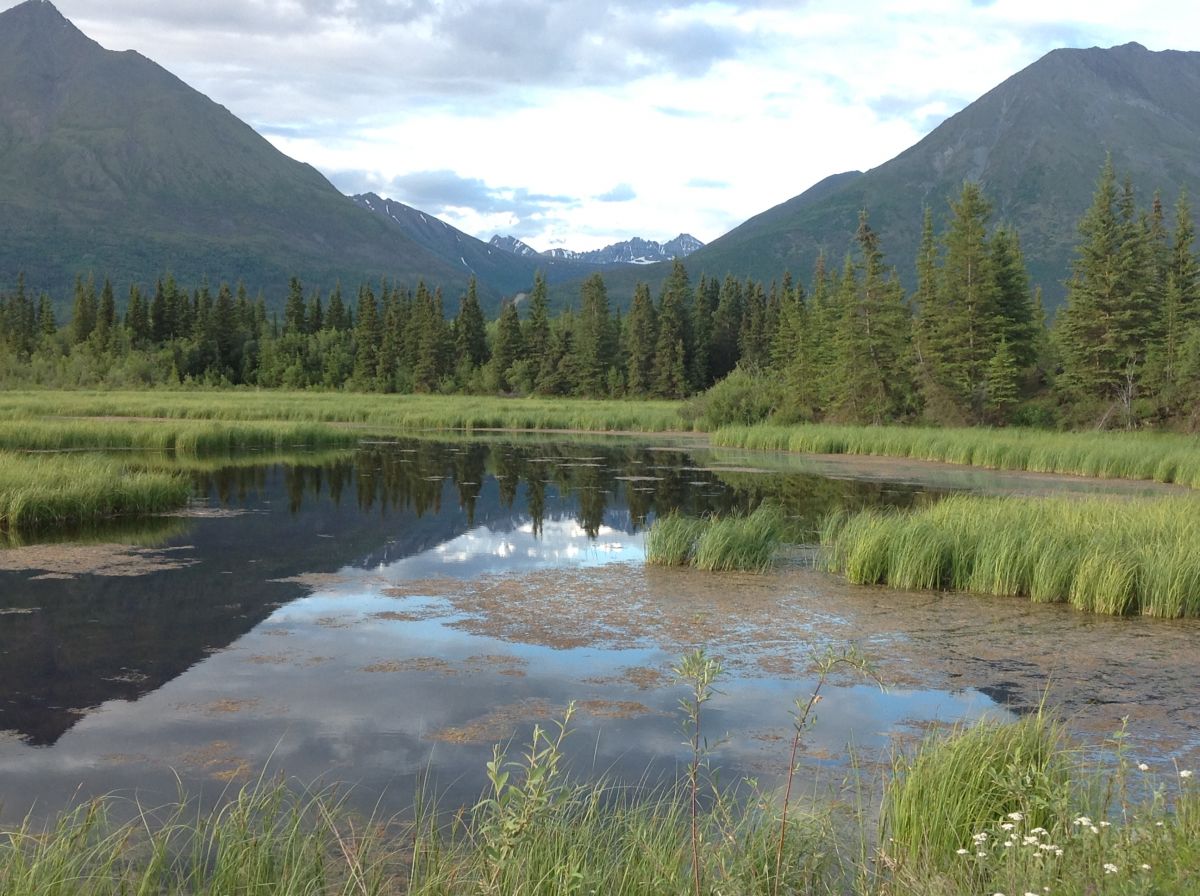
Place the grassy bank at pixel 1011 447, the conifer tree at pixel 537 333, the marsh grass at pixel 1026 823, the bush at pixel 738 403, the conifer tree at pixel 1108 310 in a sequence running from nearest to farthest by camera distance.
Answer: the marsh grass at pixel 1026 823 → the grassy bank at pixel 1011 447 → the conifer tree at pixel 1108 310 → the bush at pixel 738 403 → the conifer tree at pixel 537 333

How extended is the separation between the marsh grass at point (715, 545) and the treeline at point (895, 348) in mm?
33108

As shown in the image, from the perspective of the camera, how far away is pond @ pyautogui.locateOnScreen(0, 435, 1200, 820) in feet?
24.0

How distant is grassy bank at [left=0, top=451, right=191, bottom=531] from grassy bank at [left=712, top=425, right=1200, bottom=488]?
2291 cm

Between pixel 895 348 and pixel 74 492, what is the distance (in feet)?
134

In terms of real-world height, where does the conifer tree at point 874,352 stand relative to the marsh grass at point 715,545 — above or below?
above

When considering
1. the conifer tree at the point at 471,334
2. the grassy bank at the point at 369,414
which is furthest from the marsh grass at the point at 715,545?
the conifer tree at the point at 471,334

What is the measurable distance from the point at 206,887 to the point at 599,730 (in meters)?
3.47

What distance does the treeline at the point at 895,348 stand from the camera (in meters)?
45.8

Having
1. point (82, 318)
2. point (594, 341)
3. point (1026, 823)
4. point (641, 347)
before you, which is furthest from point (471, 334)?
point (1026, 823)

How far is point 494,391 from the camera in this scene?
86375 millimetres

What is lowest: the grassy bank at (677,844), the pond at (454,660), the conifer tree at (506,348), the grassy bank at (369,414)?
the grassy bank at (369,414)

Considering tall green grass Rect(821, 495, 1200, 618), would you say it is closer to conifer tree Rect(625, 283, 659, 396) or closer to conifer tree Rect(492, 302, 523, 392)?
conifer tree Rect(625, 283, 659, 396)

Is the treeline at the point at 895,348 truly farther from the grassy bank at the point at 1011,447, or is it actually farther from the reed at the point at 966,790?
the reed at the point at 966,790

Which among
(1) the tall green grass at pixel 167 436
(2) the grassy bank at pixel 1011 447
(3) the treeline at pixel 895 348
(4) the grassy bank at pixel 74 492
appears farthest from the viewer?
(3) the treeline at pixel 895 348
